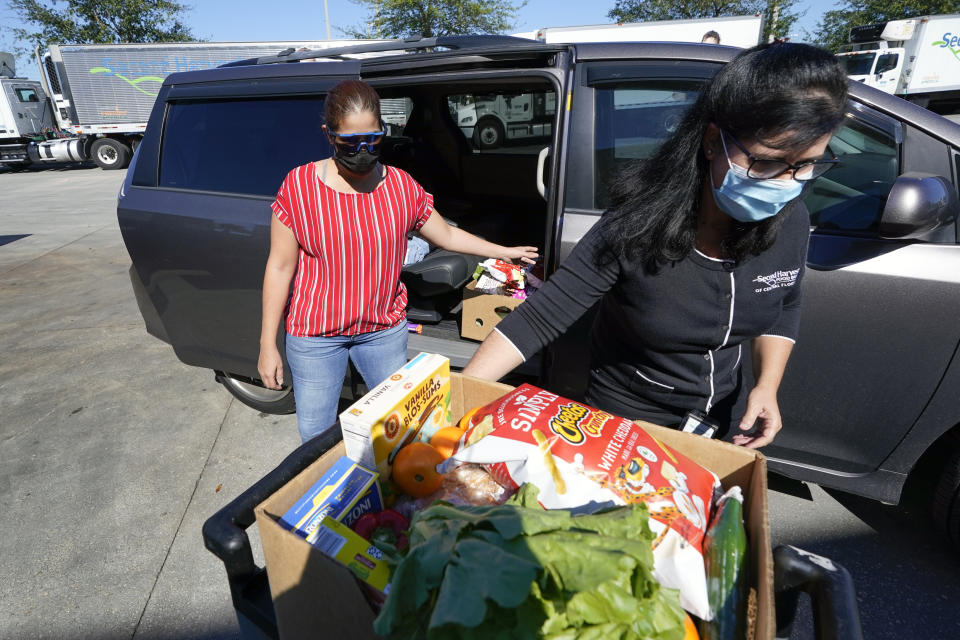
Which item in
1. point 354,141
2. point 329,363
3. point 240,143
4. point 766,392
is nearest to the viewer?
point 766,392

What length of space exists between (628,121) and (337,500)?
6.13 ft

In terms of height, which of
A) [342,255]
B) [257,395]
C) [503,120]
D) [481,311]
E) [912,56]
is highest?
[912,56]

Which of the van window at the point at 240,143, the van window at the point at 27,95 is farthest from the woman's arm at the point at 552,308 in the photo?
the van window at the point at 27,95

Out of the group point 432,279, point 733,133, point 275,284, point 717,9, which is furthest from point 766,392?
point 717,9

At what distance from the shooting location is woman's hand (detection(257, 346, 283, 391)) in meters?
1.99

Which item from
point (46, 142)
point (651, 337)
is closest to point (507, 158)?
point (651, 337)

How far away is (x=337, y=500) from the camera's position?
35.4 inches

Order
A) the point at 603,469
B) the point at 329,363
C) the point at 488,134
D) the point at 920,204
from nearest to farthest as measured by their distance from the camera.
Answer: the point at 603,469, the point at 920,204, the point at 329,363, the point at 488,134

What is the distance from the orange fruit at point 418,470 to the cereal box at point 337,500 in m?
0.06

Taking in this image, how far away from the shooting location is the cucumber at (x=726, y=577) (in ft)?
2.47

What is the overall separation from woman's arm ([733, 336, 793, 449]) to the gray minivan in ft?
1.88

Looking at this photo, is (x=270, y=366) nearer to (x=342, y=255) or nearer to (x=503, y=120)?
(x=342, y=255)

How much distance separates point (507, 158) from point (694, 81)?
262 cm

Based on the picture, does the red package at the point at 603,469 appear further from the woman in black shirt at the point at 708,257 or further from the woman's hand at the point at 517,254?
the woman's hand at the point at 517,254
